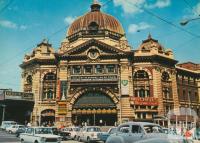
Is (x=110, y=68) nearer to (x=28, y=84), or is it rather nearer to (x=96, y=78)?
(x=96, y=78)

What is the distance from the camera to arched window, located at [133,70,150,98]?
4572 cm

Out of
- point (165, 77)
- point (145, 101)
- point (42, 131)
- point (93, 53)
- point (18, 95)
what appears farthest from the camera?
point (18, 95)

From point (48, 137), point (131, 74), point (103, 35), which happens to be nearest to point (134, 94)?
point (131, 74)

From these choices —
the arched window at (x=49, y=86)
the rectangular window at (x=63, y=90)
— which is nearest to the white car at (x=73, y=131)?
the rectangular window at (x=63, y=90)

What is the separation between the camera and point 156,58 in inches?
1831

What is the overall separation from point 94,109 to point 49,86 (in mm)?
9597

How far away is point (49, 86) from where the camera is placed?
47.9 meters

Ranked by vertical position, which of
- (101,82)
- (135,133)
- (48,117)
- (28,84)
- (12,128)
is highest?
(28,84)

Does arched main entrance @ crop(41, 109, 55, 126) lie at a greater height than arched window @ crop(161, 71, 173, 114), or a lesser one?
lesser

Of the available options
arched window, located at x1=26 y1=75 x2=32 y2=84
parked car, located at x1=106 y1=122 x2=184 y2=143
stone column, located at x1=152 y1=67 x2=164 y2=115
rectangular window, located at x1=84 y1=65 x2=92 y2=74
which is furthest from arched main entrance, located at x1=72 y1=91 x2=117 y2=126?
parked car, located at x1=106 y1=122 x2=184 y2=143

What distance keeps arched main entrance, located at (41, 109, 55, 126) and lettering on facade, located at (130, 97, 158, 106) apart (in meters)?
13.9

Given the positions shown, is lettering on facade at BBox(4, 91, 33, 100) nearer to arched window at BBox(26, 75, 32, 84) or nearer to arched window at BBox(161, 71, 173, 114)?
arched window at BBox(26, 75, 32, 84)

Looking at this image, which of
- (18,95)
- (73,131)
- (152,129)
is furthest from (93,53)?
(152,129)

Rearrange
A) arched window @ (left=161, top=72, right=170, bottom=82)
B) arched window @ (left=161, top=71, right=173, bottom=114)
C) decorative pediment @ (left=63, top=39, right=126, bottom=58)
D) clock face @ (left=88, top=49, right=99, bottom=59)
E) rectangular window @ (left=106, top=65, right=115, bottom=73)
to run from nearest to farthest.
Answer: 1. rectangular window @ (left=106, top=65, right=115, bottom=73)
2. decorative pediment @ (left=63, top=39, right=126, bottom=58)
3. clock face @ (left=88, top=49, right=99, bottom=59)
4. arched window @ (left=161, top=71, right=173, bottom=114)
5. arched window @ (left=161, top=72, right=170, bottom=82)
